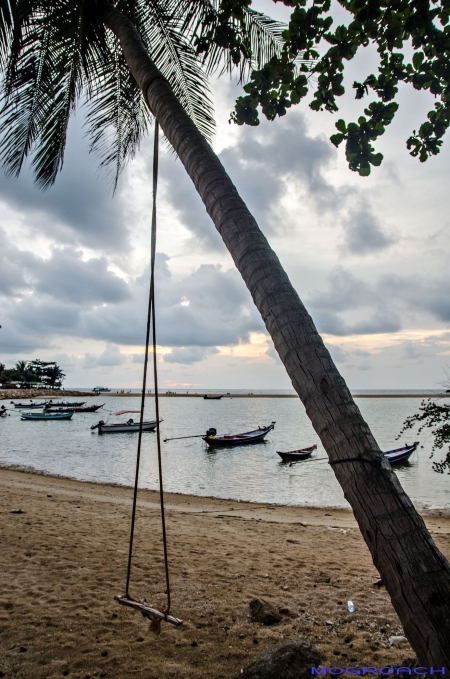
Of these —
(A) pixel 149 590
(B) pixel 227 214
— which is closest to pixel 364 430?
(B) pixel 227 214

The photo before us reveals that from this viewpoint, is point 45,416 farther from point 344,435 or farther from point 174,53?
point 344,435

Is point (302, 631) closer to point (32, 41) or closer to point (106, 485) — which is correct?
point (32, 41)

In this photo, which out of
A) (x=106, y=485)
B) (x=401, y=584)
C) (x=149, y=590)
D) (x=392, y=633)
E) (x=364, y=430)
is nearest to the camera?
(x=401, y=584)

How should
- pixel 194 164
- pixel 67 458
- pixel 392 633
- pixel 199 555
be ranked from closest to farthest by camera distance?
pixel 194 164
pixel 392 633
pixel 199 555
pixel 67 458

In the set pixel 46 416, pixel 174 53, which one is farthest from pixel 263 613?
pixel 46 416

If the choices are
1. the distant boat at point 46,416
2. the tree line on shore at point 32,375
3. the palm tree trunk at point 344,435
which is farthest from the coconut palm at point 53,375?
the palm tree trunk at point 344,435

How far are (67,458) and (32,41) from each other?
20532 millimetres

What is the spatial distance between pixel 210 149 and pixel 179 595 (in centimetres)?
407

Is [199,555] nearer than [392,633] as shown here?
No

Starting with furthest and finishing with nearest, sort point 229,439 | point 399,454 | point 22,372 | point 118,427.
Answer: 1. point 22,372
2. point 118,427
3. point 229,439
4. point 399,454

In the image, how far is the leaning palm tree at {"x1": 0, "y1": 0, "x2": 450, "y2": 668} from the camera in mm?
1411

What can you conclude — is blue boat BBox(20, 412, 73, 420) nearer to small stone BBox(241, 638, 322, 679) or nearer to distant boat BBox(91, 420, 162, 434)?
distant boat BBox(91, 420, 162, 434)

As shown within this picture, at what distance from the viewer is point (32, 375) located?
10394cm

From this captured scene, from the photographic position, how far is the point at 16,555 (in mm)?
5129
